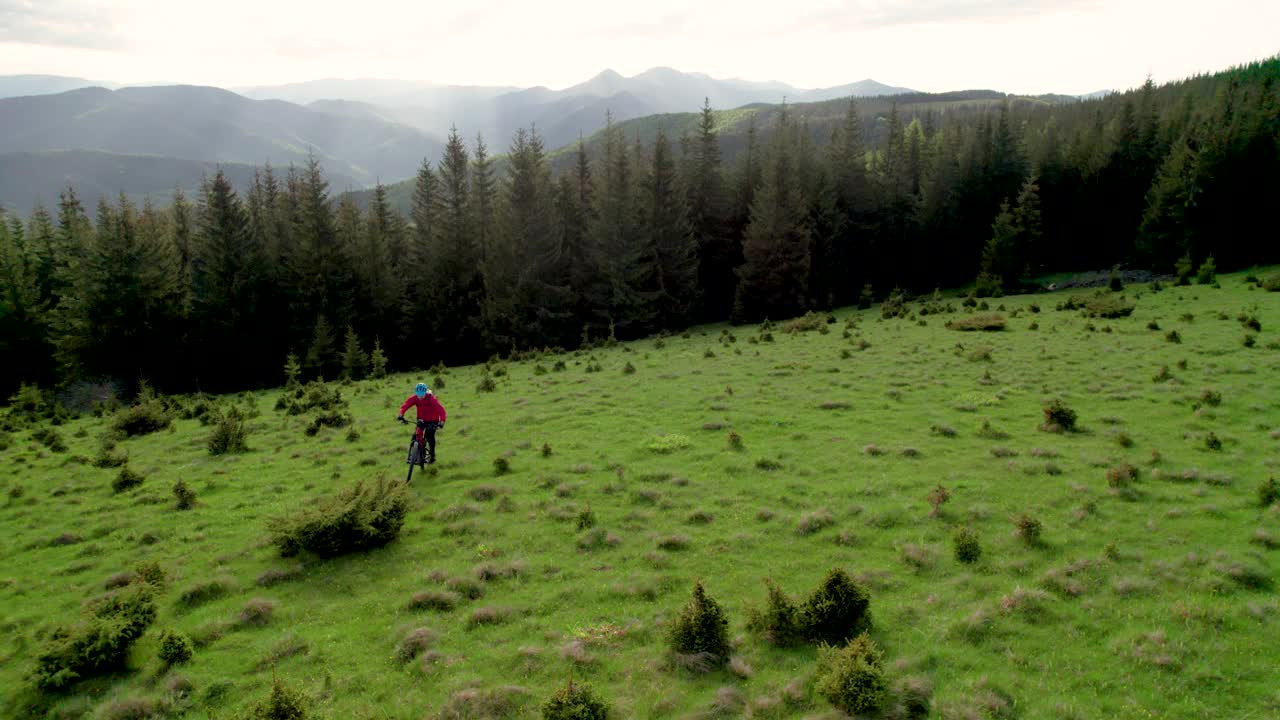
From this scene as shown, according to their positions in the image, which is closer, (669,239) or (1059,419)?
(1059,419)

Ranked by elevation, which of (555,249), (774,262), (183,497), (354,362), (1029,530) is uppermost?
(555,249)

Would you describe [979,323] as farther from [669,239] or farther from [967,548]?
[669,239]

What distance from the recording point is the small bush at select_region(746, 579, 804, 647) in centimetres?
1094

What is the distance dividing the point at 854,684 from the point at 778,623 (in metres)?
2.16

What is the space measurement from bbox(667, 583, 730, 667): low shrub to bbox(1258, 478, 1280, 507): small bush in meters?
13.6

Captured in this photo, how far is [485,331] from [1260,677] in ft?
193

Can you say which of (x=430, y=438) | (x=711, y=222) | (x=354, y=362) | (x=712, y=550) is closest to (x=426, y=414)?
(x=430, y=438)

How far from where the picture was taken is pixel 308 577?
14.3 m

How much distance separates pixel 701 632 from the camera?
10.6 meters

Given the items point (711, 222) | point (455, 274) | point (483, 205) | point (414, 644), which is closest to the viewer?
point (414, 644)

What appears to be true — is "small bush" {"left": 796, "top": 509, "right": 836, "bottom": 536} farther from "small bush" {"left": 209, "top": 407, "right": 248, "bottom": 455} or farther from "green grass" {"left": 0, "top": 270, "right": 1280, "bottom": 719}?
"small bush" {"left": 209, "top": 407, "right": 248, "bottom": 455}

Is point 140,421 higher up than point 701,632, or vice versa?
point 701,632

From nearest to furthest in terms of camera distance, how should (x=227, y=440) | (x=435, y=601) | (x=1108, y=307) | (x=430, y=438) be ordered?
1. (x=435, y=601)
2. (x=430, y=438)
3. (x=227, y=440)
4. (x=1108, y=307)

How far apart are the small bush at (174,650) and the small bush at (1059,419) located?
79.5 ft
